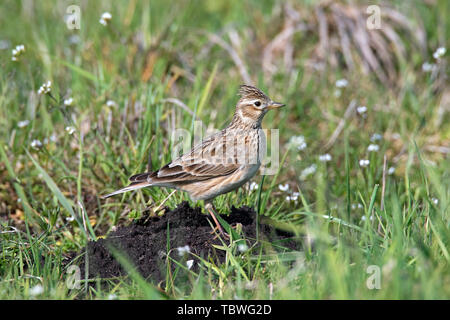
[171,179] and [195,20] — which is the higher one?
[195,20]

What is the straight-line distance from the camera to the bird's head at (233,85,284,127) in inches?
193

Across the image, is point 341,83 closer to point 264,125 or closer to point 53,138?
point 264,125

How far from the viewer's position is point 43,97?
6285 millimetres

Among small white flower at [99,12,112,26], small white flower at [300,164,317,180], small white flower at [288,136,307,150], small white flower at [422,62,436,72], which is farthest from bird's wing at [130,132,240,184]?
small white flower at [422,62,436,72]

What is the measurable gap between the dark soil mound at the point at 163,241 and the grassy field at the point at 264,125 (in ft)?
0.56

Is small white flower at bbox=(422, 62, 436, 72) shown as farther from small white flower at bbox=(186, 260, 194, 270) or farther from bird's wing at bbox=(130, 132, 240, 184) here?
small white flower at bbox=(186, 260, 194, 270)

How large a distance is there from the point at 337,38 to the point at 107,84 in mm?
3420

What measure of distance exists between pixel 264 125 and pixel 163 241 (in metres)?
2.86

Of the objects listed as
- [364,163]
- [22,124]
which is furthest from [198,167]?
[22,124]

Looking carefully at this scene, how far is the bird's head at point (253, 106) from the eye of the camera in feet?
16.1

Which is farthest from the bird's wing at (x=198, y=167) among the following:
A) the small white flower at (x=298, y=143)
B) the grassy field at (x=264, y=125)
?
the small white flower at (x=298, y=143)
